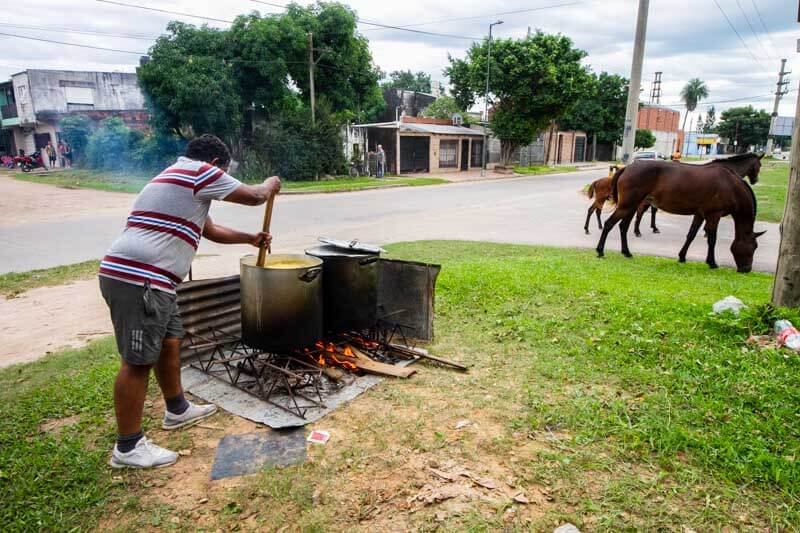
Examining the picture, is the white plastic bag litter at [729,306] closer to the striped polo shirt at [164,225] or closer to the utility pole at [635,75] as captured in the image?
the striped polo shirt at [164,225]

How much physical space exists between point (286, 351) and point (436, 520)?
1.85 meters

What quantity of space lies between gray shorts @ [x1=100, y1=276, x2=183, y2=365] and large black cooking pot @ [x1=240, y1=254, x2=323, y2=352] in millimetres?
844

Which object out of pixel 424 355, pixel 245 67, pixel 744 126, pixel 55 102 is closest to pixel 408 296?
pixel 424 355

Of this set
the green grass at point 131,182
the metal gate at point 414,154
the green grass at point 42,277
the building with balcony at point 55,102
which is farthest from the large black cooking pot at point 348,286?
the building with balcony at point 55,102

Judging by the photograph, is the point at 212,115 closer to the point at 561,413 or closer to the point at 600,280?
the point at 600,280

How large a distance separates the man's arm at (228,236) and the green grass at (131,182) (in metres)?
17.1

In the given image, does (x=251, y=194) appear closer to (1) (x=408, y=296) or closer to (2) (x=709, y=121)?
(1) (x=408, y=296)

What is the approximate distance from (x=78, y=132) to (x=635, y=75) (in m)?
32.9

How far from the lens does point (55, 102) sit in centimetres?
3797

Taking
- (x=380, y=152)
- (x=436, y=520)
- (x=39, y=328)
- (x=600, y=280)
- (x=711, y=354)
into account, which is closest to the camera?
(x=436, y=520)

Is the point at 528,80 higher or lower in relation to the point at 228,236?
higher

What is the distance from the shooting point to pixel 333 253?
4.39 metres

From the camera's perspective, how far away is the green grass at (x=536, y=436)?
264cm

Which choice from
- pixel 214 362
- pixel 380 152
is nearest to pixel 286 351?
pixel 214 362
